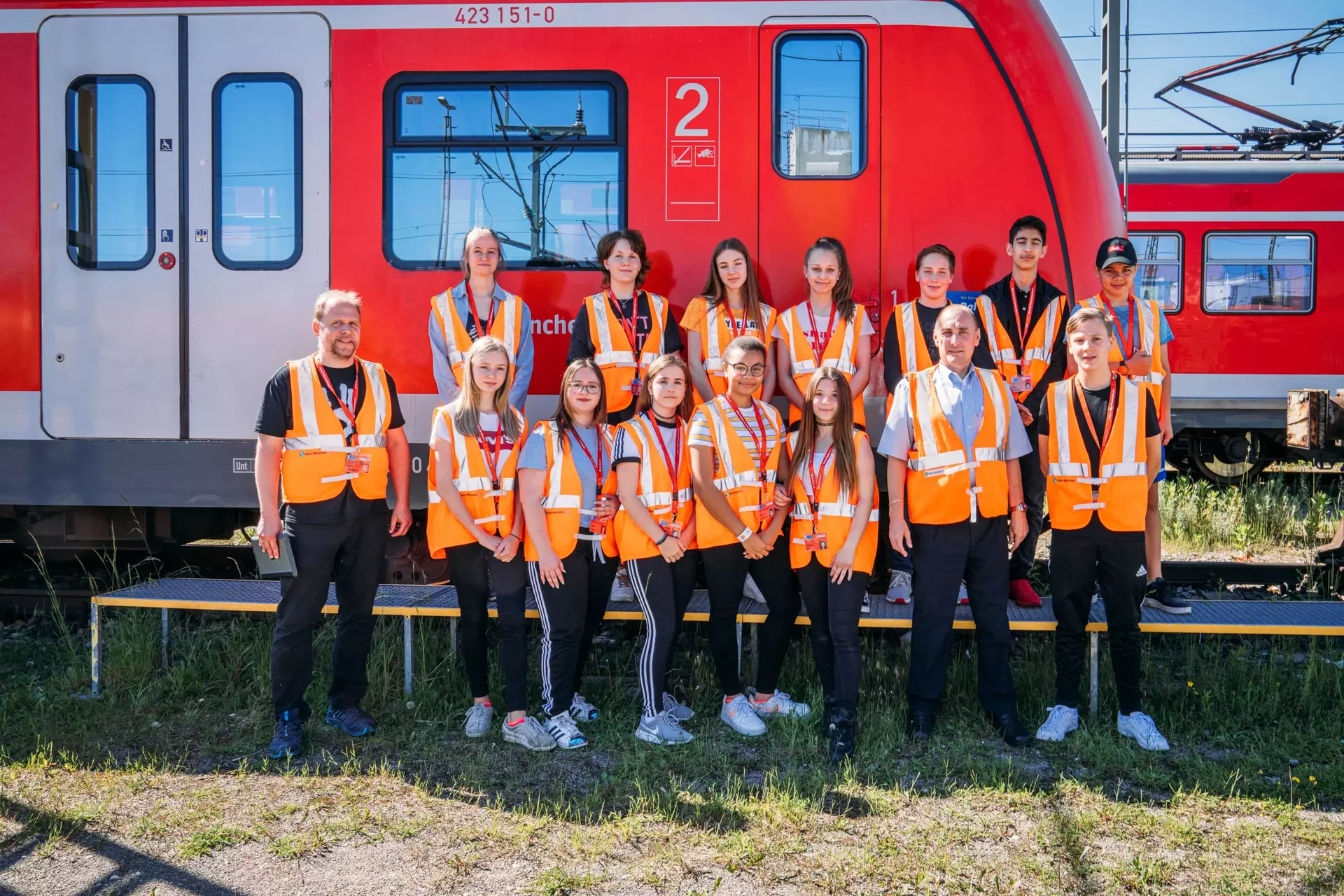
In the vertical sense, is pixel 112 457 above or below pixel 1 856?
above

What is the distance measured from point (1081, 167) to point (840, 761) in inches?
128

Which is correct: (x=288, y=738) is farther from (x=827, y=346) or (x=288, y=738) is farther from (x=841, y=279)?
(x=841, y=279)

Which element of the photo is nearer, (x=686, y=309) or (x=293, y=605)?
(x=293, y=605)

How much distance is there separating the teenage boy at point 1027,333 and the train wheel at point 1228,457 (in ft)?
23.9

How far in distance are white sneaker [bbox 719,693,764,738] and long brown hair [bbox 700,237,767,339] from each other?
1.70 metres

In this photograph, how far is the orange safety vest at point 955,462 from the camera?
4.07 meters

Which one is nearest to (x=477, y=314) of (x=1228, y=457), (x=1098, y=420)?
(x=1098, y=420)

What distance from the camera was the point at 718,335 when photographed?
15.7 feet

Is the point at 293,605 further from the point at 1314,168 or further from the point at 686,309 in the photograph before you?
the point at 1314,168

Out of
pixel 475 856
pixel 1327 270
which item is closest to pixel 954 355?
pixel 475 856

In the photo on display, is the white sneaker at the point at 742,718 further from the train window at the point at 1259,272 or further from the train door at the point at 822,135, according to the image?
the train window at the point at 1259,272

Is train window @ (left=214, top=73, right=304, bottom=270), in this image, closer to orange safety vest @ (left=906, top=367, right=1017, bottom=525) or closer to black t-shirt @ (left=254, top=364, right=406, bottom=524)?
black t-shirt @ (left=254, top=364, right=406, bottom=524)

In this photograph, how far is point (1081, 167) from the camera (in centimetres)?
514

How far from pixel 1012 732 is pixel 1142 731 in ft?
1.74
